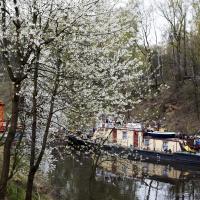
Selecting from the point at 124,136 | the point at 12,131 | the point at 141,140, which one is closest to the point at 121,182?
the point at 141,140

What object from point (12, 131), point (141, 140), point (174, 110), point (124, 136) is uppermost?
point (174, 110)

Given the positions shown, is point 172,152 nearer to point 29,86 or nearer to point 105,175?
point 105,175

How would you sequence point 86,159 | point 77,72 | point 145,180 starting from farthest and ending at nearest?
1. point 86,159
2. point 145,180
3. point 77,72

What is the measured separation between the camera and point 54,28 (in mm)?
10305

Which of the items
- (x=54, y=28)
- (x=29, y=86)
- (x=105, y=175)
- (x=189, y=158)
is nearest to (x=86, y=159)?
(x=105, y=175)

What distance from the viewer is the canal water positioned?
23172 millimetres

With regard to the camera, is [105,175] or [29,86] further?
[105,175]

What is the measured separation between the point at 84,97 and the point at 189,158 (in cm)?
2649

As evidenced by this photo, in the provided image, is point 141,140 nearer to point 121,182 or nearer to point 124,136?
point 124,136

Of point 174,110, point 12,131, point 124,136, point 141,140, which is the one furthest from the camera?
point 174,110

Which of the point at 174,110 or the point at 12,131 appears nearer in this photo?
the point at 12,131

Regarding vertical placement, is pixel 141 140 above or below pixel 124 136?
below

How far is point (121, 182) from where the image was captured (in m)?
27.5

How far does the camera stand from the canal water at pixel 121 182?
23.2 m
